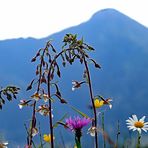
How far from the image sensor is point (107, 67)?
16138 centimetres

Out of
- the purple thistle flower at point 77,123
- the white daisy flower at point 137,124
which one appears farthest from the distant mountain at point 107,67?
the purple thistle flower at point 77,123

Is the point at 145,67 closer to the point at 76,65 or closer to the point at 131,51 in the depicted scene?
the point at 131,51

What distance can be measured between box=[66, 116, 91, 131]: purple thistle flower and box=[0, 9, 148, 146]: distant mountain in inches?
5485

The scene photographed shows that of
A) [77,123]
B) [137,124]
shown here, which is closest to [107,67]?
[137,124]

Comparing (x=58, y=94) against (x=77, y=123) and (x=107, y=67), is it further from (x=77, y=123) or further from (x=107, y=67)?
(x=107, y=67)

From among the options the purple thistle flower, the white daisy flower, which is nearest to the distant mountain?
the white daisy flower

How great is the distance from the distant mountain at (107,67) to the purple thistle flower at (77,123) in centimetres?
13932

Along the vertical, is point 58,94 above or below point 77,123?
above

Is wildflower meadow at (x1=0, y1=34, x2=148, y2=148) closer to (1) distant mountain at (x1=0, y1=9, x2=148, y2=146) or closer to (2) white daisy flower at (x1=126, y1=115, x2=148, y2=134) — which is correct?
(2) white daisy flower at (x1=126, y1=115, x2=148, y2=134)

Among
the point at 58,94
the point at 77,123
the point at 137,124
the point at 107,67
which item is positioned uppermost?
the point at 58,94

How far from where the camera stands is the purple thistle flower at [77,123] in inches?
86.2

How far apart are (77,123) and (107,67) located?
15952 centimetres

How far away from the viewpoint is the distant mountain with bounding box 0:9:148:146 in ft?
490

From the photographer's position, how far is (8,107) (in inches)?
5635
